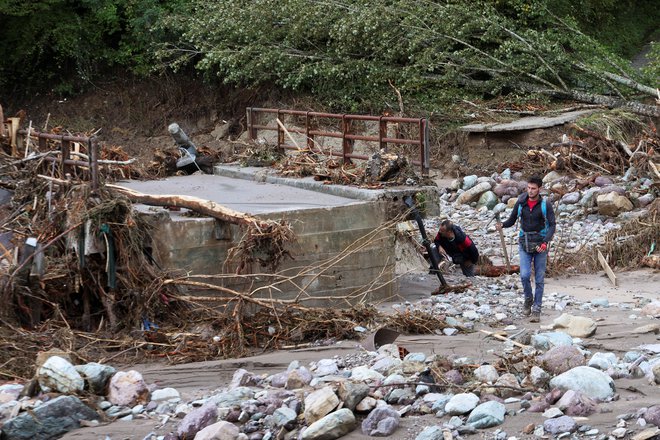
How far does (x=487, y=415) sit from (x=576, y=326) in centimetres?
295

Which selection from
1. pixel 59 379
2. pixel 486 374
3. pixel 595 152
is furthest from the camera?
pixel 595 152

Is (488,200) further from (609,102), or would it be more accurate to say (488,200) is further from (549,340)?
(549,340)

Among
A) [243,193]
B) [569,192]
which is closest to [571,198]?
[569,192]

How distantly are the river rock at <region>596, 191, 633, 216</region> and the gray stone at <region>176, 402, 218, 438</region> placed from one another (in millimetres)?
11423

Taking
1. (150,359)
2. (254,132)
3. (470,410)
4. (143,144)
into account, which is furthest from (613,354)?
(143,144)

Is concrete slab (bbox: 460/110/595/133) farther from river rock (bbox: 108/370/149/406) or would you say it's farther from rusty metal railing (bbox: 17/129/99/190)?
river rock (bbox: 108/370/149/406)

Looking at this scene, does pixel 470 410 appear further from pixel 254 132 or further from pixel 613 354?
pixel 254 132

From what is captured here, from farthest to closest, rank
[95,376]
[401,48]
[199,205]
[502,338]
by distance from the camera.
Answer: [401,48] → [199,205] → [502,338] → [95,376]

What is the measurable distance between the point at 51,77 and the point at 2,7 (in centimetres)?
376

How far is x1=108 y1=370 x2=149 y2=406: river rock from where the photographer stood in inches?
328

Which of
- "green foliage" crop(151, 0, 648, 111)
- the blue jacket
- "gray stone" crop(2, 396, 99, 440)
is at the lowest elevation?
"gray stone" crop(2, 396, 99, 440)

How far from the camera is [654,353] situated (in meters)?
8.24

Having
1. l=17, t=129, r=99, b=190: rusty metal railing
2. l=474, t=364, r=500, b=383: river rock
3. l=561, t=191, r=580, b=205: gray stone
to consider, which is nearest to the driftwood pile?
l=561, t=191, r=580, b=205: gray stone

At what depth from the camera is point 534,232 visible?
415 inches
